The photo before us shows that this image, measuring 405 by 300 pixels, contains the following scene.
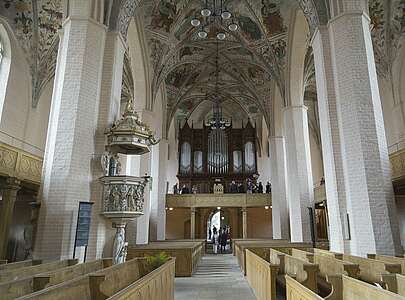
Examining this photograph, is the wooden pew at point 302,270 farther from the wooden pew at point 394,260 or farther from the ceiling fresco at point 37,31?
the ceiling fresco at point 37,31

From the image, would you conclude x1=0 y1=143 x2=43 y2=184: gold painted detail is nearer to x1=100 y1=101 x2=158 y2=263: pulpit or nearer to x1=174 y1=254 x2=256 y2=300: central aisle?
x1=100 y1=101 x2=158 y2=263: pulpit

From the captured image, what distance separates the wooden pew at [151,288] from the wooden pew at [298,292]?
4.79 feet

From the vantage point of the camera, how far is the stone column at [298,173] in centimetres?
1232

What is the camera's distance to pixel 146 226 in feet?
42.9

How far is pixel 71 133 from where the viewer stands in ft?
23.8

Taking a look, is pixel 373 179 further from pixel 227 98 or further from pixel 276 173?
pixel 227 98

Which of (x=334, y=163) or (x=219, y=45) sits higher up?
(x=219, y=45)

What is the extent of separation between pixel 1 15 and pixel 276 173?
43.8 feet

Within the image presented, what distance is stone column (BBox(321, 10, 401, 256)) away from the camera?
6.47 metres

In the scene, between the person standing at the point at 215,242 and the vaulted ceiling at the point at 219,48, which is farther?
the person standing at the point at 215,242

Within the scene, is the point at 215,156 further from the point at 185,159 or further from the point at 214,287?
the point at 214,287

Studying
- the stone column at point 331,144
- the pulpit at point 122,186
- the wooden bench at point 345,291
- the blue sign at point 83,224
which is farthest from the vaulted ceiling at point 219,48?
the wooden bench at point 345,291

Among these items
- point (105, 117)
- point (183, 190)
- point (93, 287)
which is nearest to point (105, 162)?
point (105, 117)

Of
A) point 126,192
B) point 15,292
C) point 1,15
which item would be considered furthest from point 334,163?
point 1,15
